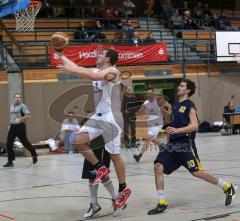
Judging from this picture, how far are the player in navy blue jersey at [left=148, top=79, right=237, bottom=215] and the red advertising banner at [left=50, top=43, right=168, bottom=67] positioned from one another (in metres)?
15.7

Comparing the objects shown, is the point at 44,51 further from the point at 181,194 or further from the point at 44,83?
the point at 181,194

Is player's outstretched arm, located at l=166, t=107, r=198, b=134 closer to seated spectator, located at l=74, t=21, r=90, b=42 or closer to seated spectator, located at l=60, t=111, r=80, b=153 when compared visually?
seated spectator, located at l=60, t=111, r=80, b=153

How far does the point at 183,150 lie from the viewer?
25.1 ft

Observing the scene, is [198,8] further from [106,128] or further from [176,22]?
[106,128]

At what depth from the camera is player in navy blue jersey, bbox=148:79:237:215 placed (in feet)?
25.0

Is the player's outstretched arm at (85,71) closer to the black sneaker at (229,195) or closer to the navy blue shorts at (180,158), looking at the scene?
the navy blue shorts at (180,158)

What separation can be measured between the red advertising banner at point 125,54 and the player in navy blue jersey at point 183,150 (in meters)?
15.7

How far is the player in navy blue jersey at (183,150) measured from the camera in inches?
300

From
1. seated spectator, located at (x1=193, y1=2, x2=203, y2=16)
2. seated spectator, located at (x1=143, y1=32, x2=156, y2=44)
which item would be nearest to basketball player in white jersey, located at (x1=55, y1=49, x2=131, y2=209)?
seated spectator, located at (x1=143, y1=32, x2=156, y2=44)

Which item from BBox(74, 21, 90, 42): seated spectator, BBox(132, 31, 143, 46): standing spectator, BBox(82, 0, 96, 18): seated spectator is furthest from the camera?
BBox(82, 0, 96, 18): seated spectator

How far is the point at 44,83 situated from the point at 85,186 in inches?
512

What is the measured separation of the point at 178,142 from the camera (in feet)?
25.6

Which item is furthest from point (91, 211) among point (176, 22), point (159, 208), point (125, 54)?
point (176, 22)

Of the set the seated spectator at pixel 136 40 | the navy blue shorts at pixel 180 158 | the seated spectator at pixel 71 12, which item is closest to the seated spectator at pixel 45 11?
the seated spectator at pixel 71 12
